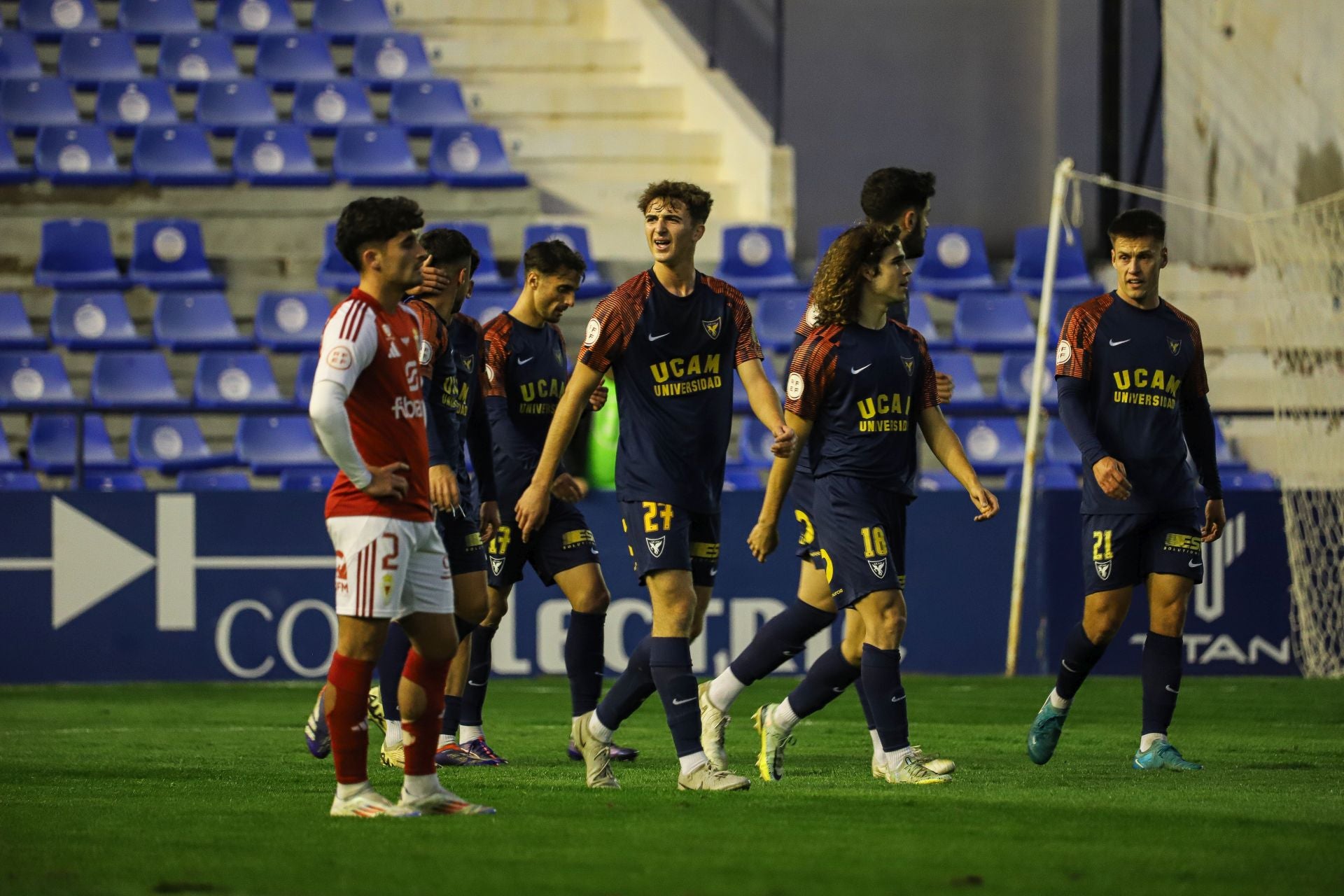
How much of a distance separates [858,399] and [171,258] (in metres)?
10.3

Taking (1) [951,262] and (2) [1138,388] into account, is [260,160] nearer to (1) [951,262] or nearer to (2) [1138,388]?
(1) [951,262]

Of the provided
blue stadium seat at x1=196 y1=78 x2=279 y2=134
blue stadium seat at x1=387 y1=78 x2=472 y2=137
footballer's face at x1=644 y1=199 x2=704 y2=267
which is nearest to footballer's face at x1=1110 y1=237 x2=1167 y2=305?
footballer's face at x1=644 y1=199 x2=704 y2=267

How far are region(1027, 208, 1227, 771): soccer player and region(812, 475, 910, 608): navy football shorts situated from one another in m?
0.98

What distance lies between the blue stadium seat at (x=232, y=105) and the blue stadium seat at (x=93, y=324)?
2359 millimetres

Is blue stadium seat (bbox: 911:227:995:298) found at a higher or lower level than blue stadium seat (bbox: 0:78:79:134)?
lower

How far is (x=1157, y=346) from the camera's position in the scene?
6.94 meters

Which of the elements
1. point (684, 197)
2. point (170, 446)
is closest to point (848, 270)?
point (684, 197)

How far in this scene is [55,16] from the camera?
58.0 feet

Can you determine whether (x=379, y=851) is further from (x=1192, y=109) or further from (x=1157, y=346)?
(x=1192, y=109)

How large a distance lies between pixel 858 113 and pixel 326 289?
6245 mm

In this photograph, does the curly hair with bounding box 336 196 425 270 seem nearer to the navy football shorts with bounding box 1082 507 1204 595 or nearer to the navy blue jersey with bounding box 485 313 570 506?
the navy blue jersey with bounding box 485 313 570 506

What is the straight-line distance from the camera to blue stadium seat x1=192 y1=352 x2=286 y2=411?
1410 centimetres

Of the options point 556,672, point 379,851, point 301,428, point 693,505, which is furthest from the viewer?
point 301,428

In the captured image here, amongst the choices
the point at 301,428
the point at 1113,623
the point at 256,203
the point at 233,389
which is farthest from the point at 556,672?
the point at 256,203
